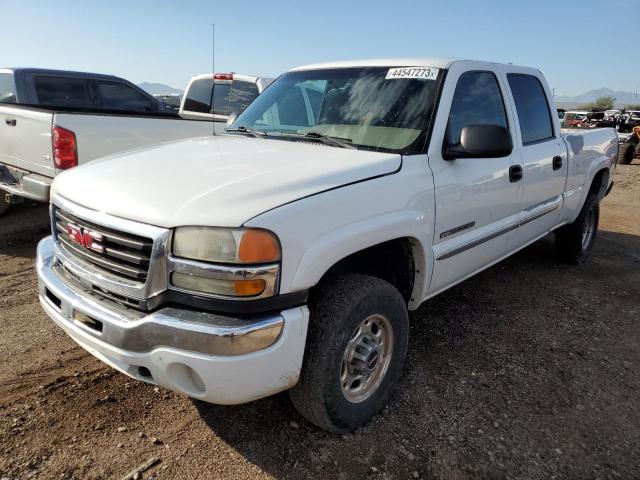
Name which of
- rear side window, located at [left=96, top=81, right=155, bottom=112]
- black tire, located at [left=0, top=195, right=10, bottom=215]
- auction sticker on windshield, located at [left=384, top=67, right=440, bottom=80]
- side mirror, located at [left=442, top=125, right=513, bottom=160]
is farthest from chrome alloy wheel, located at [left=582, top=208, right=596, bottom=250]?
black tire, located at [left=0, top=195, right=10, bottom=215]

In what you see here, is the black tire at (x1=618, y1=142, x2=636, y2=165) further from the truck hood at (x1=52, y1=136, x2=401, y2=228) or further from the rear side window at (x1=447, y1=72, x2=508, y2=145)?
the truck hood at (x1=52, y1=136, x2=401, y2=228)

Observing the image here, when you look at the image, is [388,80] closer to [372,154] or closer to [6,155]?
[372,154]

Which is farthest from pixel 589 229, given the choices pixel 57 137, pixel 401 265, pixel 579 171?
pixel 57 137

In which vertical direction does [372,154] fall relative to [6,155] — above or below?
above

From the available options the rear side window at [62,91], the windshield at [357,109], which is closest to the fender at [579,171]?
the windshield at [357,109]

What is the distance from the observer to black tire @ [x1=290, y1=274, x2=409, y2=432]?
88.2 inches

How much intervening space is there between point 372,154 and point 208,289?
47.4 inches

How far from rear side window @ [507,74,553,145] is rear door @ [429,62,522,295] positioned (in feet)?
0.91

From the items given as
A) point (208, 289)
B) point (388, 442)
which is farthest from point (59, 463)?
point (388, 442)

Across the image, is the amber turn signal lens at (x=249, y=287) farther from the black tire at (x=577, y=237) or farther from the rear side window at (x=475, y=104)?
the black tire at (x=577, y=237)

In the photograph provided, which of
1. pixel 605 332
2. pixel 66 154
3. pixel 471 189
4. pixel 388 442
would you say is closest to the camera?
pixel 388 442

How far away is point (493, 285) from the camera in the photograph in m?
4.83

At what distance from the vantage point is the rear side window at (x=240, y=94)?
7.41 meters

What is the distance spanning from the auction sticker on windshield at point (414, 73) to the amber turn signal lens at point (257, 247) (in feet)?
5.36
